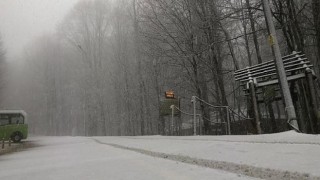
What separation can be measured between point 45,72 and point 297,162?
66.1 m

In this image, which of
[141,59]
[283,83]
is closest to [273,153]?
[283,83]

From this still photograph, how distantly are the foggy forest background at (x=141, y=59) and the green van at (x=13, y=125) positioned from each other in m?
11.9

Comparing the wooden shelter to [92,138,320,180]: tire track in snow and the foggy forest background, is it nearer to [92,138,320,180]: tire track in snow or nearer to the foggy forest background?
the foggy forest background

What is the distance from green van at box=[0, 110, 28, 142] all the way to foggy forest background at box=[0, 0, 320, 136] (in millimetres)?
11862

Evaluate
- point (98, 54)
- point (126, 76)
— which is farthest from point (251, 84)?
point (98, 54)

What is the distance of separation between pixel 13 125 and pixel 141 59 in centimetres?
1469

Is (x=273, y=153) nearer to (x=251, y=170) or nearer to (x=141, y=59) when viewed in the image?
(x=251, y=170)

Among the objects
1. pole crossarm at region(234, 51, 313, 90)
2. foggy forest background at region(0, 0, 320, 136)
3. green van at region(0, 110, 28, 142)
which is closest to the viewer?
pole crossarm at region(234, 51, 313, 90)

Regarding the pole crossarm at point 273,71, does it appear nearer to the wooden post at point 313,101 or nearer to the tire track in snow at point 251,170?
the wooden post at point 313,101

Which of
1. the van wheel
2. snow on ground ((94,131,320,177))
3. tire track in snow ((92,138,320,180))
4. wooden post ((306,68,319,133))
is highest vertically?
the van wheel

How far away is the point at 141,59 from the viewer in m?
40.1

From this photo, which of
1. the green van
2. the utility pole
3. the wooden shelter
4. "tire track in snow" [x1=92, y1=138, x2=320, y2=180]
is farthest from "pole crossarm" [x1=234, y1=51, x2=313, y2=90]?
the green van

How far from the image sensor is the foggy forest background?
21562 mm

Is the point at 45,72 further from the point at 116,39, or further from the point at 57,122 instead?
the point at 116,39
